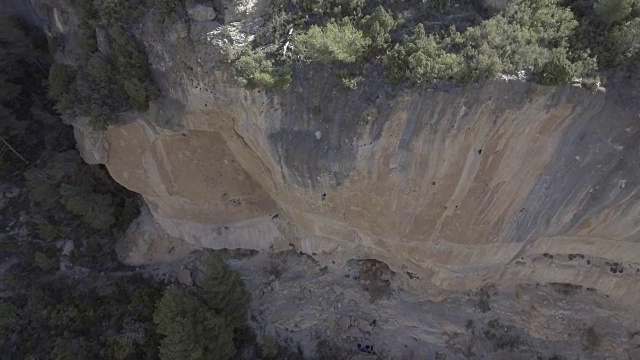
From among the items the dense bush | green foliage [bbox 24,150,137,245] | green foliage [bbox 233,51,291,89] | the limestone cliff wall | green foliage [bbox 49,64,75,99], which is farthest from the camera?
green foliage [bbox 24,150,137,245]

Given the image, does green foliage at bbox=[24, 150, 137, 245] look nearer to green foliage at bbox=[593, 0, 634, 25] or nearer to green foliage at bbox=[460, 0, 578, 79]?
green foliage at bbox=[460, 0, 578, 79]

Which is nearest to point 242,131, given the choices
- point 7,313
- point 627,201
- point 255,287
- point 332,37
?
point 332,37

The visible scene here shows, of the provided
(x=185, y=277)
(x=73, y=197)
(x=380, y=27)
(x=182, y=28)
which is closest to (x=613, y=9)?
(x=380, y=27)

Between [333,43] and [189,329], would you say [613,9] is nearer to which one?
[333,43]

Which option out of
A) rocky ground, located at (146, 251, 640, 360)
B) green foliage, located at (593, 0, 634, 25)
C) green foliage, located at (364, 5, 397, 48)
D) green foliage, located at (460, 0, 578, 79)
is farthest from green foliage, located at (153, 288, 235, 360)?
green foliage, located at (593, 0, 634, 25)

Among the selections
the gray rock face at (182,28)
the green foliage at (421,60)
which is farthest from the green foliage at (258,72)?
the green foliage at (421,60)

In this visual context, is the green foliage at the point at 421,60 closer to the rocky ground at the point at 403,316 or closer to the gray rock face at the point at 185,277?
the rocky ground at the point at 403,316
